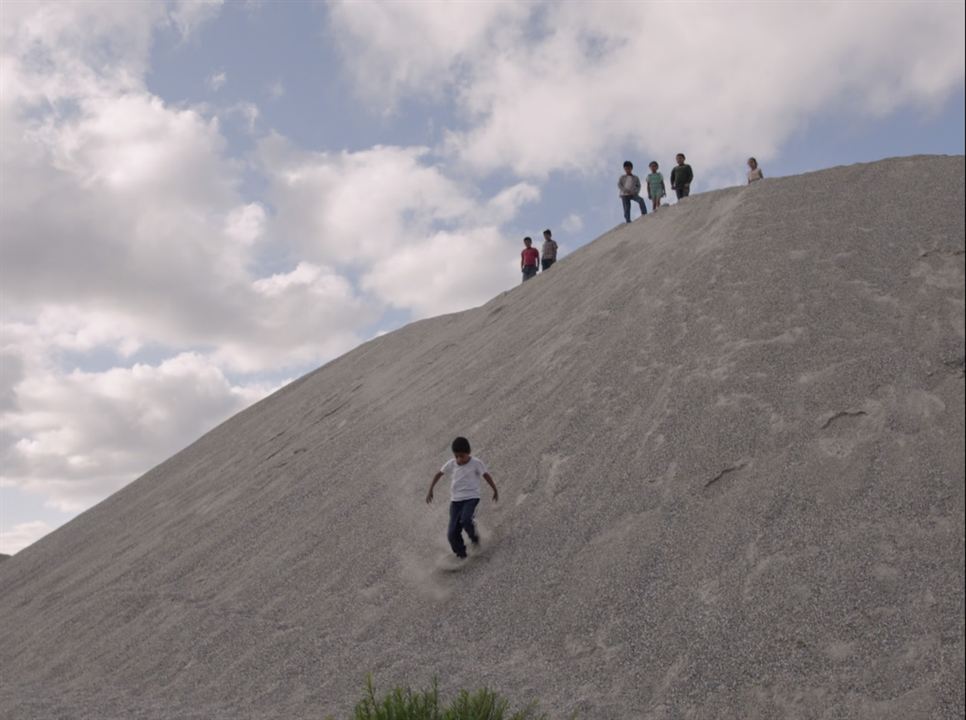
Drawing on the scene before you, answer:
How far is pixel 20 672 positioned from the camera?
10.5m

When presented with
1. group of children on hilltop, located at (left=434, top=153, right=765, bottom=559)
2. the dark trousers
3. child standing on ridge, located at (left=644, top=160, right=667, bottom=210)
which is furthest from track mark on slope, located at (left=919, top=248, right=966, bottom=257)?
child standing on ridge, located at (left=644, top=160, right=667, bottom=210)

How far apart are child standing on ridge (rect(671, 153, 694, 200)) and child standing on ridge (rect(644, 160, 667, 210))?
8.5 inches

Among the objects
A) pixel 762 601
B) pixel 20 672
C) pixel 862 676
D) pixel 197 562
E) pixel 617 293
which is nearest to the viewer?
pixel 862 676

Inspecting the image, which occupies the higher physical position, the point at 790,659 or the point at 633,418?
the point at 633,418

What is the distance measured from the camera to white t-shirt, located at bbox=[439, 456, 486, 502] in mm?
8648

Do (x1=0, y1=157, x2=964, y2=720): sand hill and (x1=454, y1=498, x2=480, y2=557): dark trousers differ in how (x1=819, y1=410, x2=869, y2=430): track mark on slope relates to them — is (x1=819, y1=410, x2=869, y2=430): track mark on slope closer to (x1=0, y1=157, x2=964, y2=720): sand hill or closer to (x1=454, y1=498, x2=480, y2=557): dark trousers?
(x1=0, y1=157, x2=964, y2=720): sand hill

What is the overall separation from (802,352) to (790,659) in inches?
150

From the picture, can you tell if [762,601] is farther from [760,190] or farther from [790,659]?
[760,190]

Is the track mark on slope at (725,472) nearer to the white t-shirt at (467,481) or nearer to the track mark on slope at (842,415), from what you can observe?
the track mark on slope at (842,415)

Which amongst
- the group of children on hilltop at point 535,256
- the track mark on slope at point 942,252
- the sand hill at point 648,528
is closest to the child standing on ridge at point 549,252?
the group of children on hilltop at point 535,256

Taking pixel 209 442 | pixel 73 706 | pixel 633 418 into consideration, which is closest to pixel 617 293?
pixel 633 418

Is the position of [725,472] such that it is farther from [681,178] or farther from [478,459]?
[681,178]

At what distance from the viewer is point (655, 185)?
55.8 ft

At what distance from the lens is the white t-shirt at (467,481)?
28.4 feet
